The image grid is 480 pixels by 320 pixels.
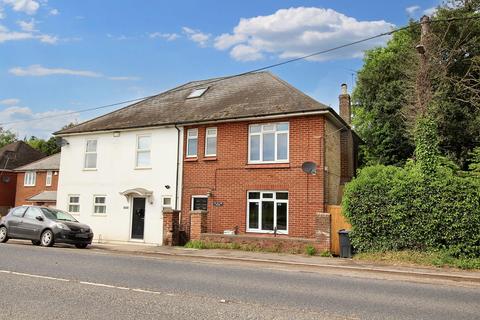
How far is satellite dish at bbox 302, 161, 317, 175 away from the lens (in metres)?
17.0

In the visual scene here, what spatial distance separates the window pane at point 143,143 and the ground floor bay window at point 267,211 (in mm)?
6213

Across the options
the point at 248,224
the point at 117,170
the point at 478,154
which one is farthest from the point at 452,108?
the point at 117,170

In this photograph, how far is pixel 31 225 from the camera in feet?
55.6

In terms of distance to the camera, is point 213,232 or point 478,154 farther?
point 213,232

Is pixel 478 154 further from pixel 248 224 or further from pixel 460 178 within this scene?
pixel 248 224

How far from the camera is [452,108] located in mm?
22875

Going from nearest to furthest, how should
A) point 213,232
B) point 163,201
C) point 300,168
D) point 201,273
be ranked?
point 201,273 → point 300,168 → point 213,232 → point 163,201

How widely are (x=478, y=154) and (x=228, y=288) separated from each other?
1117 cm

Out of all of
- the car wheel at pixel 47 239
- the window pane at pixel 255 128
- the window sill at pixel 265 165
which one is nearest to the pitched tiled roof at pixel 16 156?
the car wheel at pixel 47 239

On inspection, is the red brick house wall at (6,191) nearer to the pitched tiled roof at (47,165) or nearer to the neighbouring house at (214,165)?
the pitched tiled roof at (47,165)

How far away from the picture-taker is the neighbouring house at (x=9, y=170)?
4634 centimetres

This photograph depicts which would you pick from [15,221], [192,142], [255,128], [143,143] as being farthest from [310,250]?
[15,221]

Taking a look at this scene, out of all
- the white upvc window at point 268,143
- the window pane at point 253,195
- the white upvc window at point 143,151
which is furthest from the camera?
the white upvc window at point 143,151

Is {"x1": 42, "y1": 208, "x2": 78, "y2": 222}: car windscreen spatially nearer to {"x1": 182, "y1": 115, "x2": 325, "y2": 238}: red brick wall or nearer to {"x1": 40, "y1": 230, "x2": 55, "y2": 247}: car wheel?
{"x1": 40, "y1": 230, "x2": 55, "y2": 247}: car wheel
